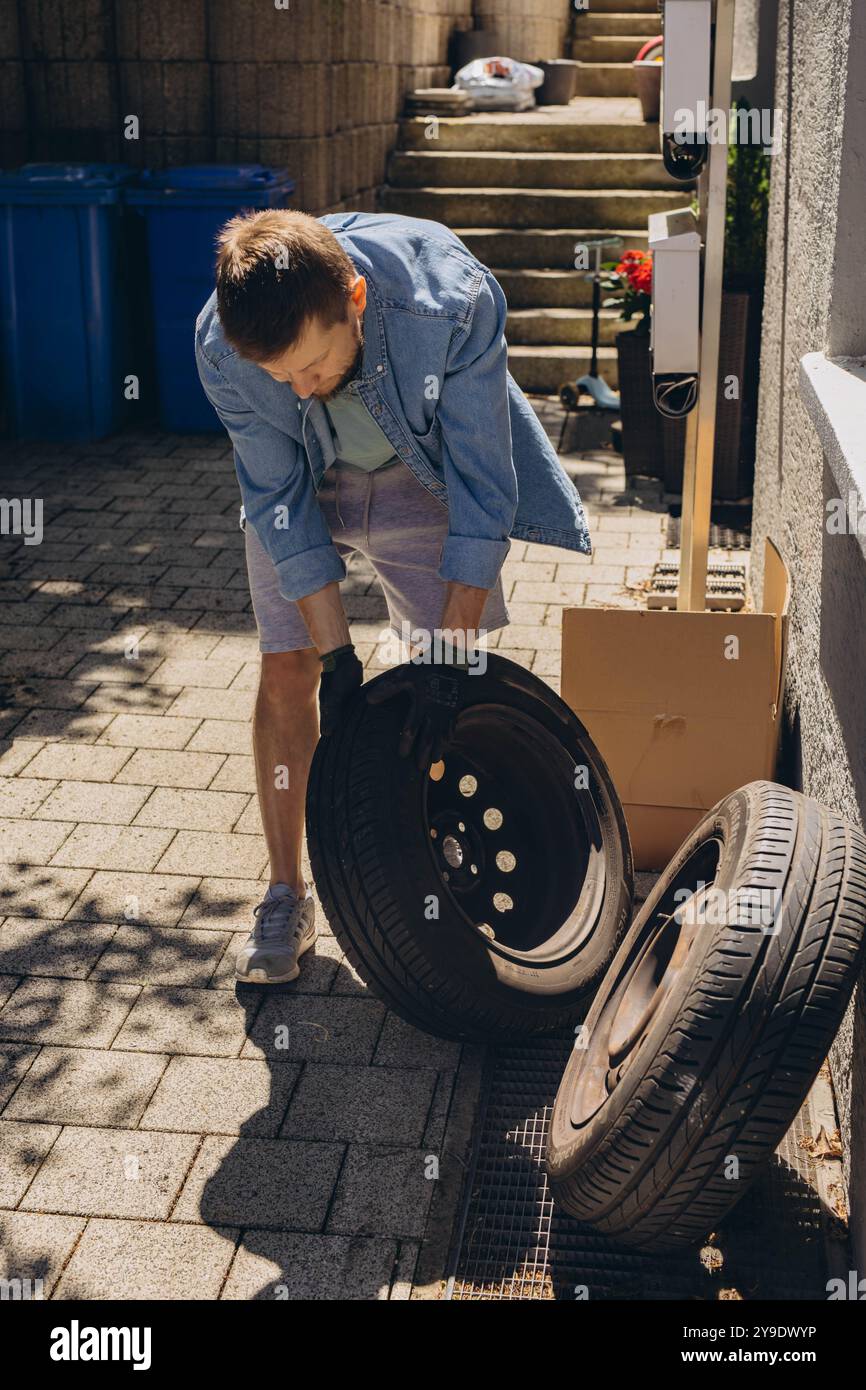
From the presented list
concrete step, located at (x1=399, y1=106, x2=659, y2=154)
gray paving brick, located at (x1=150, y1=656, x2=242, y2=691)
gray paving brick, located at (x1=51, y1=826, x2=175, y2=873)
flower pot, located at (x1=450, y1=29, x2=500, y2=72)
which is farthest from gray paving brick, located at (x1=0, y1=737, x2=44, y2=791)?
flower pot, located at (x1=450, y1=29, x2=500, y2=72)

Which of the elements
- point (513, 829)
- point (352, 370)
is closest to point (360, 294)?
point (352, 370)

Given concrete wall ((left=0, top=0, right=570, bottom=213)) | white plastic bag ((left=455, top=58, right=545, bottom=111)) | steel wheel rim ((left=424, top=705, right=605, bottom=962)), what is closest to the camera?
steel wheel rim ((left=424, top=705, right=605, bottom=962))

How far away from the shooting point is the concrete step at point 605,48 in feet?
43.1

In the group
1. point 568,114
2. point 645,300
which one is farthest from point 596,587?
point 568,114

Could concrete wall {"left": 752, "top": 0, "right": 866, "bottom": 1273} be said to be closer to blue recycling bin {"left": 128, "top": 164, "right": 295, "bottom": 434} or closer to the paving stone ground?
the paving stone ground

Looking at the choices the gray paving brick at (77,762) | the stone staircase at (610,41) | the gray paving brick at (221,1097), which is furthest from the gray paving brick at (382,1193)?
the stone staircase at (610,41)

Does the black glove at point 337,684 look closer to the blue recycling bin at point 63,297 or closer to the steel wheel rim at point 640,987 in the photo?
the steel wheel rim at point 640,987

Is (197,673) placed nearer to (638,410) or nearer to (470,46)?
(638,410)

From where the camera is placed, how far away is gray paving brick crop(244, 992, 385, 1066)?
334 cm

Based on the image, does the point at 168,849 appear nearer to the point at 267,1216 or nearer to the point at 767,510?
the point at 267,1216

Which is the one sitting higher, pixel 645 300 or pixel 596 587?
pixel 645 300

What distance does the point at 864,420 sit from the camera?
2.79 meters

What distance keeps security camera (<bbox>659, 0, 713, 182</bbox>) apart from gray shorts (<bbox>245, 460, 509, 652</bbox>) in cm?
137

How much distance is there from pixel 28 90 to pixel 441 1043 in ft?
23.3
